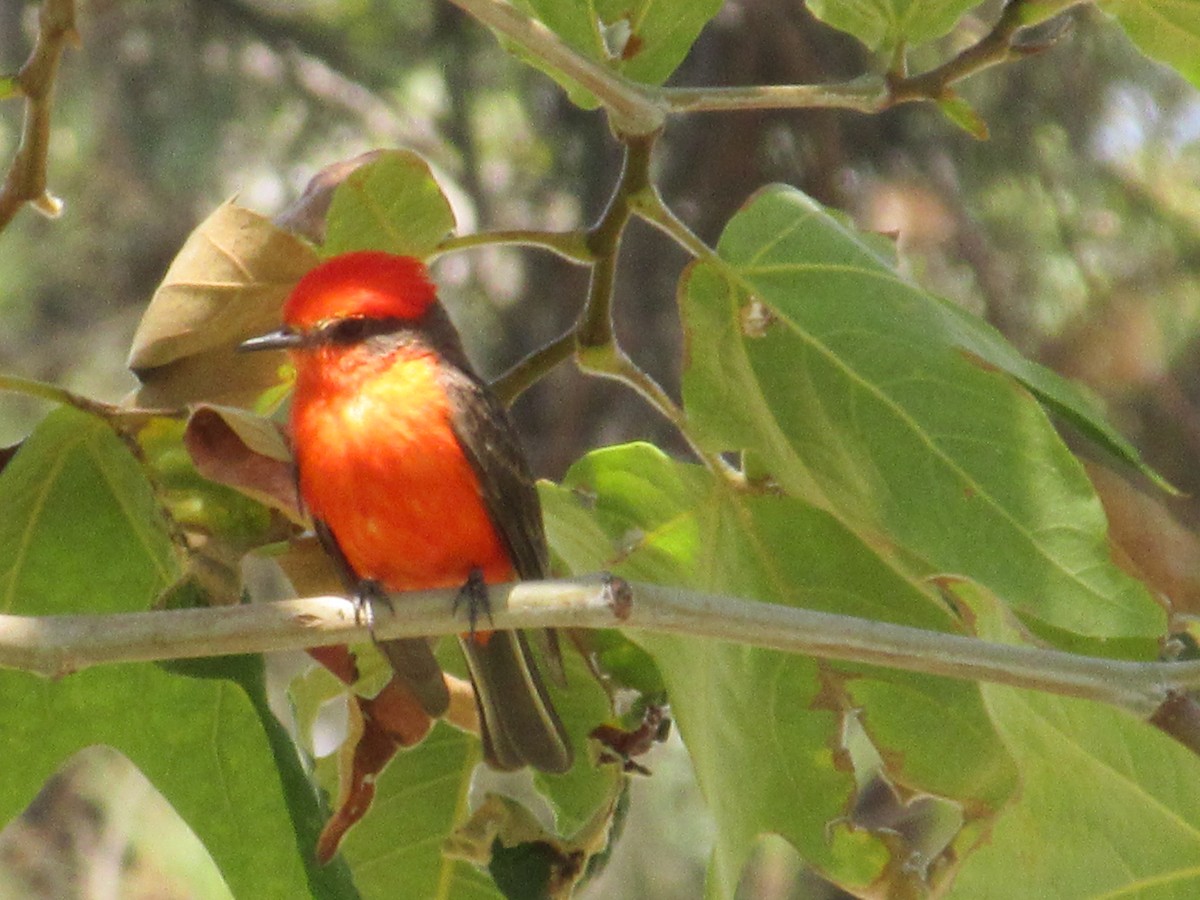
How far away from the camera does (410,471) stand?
2.66 metres

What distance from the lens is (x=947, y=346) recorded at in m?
2.01

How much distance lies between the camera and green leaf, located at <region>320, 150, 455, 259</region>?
2396 millimetres

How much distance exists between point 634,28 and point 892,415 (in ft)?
2.27

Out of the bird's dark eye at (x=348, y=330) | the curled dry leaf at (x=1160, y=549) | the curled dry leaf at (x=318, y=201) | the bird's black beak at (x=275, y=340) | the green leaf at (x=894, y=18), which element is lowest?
the bird's dark eye at (x=348, y=330)

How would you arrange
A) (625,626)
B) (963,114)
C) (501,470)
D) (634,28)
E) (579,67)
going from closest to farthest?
(625,626), (579,67), (963,114), (634,28), (501,470)

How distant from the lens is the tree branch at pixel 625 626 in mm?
1774

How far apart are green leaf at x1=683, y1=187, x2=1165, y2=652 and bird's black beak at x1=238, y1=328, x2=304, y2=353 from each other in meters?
0.61

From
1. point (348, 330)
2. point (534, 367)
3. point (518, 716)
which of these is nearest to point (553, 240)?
point (534, 367)

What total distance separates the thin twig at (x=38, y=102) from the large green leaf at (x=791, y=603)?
84 centimetres

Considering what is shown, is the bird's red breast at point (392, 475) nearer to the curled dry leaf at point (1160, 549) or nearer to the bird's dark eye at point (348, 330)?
the bird's dark eye at point (348, 330)

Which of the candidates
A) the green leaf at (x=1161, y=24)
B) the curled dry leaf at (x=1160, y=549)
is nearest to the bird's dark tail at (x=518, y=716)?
the curled dry leaf at (x=1160, y=549)

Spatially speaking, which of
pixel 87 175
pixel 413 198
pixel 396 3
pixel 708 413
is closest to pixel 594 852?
pixel 708 413

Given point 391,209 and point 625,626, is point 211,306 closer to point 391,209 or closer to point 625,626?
point 391,209

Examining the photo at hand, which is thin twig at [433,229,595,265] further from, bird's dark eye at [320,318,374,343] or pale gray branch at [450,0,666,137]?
bird's dark eye at [320,318,374,343]
